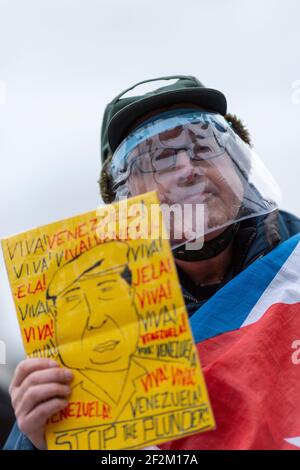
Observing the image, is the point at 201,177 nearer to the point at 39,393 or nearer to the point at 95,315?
the point at 95,315

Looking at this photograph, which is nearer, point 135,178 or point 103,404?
point 103,404

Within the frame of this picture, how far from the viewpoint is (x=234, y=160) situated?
2502 millimetres

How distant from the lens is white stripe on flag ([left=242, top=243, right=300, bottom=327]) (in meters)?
2.04

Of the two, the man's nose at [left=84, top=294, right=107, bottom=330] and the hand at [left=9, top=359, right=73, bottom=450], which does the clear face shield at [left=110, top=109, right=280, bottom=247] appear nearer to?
the man's nose at [left=84, top=294, right=107, bottom=330]

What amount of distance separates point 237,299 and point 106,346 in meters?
0.75

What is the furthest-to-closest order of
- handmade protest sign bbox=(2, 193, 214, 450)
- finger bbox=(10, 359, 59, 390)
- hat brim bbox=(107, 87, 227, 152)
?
hat brim bbox=(107, 87, 227, 152) → finger bbox=(10, 359, 59, 390) → handmade protest sign bbox=(2, 193, 214, 450)

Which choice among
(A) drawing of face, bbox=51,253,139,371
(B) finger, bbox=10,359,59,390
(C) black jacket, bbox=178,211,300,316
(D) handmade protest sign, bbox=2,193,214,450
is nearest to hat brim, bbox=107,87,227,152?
(C) black jacket, bbox=178,211,300,316

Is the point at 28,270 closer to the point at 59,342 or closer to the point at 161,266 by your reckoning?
the point at 59,342

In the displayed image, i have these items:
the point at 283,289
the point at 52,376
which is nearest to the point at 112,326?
the point at 52,376

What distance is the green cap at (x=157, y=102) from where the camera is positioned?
2520 millimetres

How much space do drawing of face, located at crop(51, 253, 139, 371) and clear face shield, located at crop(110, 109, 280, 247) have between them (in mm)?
724
